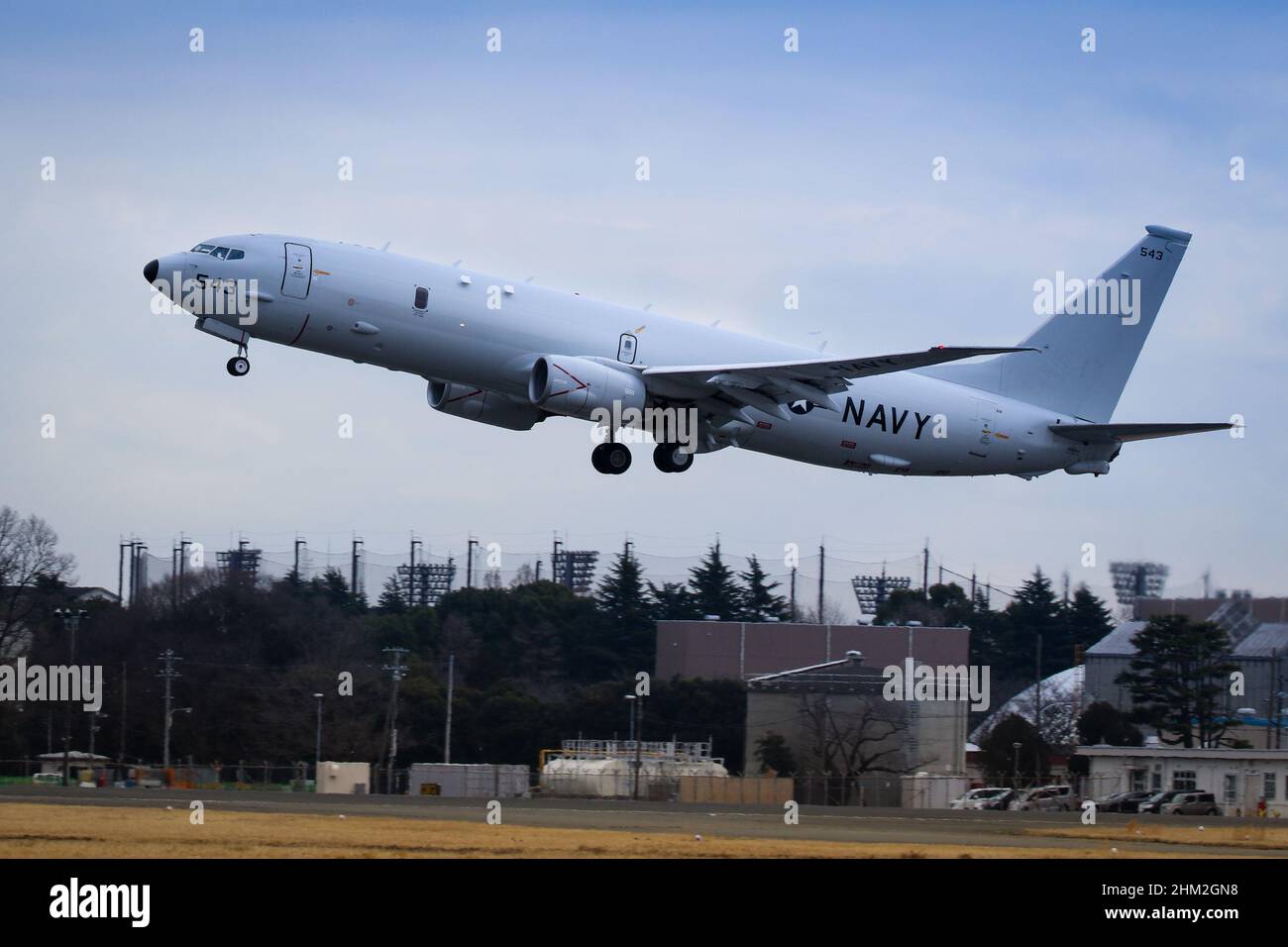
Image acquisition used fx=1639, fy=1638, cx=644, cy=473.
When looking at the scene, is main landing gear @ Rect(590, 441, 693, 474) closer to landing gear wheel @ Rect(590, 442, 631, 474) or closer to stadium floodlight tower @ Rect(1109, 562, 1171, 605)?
landing gear wheel @ Rect(590, 442, 631, 474)

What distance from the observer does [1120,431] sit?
44844mm

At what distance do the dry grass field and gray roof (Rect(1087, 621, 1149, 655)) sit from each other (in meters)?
43.3

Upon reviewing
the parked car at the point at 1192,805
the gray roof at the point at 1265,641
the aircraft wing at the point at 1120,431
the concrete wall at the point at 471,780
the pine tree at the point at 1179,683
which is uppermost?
the aircraft wing at the point at 1120,431

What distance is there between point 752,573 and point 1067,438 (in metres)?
41.3

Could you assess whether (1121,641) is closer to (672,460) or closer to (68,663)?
(672,460)

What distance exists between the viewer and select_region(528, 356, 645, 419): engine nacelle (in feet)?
124

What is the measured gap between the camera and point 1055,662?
94875mm

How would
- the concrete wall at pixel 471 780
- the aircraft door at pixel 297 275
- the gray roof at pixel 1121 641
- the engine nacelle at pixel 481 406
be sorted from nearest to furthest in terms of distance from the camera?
the aircraft door at pixel 297 275
the engine nacelle at pixel 481 406
the concrete wall at pixel 471 780
the gray roof at pixel 1121 641

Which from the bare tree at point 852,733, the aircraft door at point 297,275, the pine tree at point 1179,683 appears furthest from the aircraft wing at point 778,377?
the pine tree at point 1179,683

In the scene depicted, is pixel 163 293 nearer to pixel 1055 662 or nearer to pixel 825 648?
pixel 825 648

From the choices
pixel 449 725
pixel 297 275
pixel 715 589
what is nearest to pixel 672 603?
pixel 715 589

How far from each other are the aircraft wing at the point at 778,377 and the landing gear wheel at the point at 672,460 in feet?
9.03

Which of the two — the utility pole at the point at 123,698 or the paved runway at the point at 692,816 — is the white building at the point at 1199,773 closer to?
the paved runway at the point at 692,816

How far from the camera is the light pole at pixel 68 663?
57.0 metres
